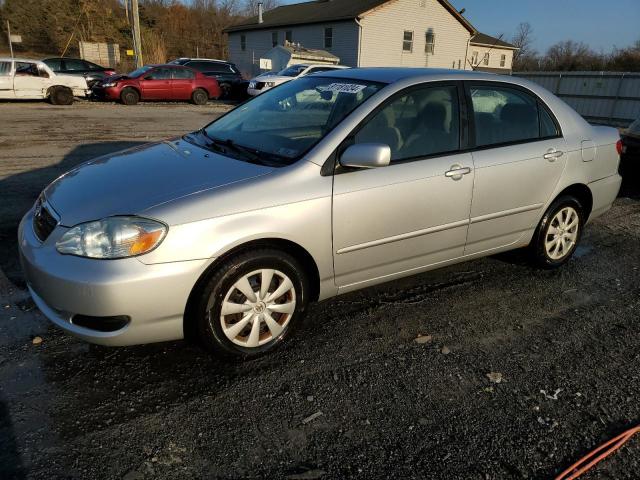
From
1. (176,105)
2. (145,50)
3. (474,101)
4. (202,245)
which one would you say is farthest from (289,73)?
(145,50)

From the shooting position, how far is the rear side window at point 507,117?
3783mm

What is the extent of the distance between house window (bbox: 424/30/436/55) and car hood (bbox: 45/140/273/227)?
33.2 meters

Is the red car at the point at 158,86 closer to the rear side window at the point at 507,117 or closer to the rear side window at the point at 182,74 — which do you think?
the rear side window at the point at 182,74

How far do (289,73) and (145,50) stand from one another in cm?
2455

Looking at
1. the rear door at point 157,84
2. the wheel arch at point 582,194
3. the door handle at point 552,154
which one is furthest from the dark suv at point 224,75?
the door handle at point 552,154

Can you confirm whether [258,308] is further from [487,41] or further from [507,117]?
[487,41]

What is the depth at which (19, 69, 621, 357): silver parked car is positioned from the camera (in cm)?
262

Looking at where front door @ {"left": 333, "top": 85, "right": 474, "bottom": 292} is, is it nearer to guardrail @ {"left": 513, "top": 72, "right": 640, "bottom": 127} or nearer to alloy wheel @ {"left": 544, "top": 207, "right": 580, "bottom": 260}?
alloy wheel @ {"left": 544, "top": 207, "right": 580, "bottom": 260}

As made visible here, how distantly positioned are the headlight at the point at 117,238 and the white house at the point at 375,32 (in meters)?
29.5

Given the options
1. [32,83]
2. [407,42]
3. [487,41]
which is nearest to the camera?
[32,83]

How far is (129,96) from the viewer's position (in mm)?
18062

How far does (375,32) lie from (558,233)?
28848 mm

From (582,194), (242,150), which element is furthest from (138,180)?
(582,194)

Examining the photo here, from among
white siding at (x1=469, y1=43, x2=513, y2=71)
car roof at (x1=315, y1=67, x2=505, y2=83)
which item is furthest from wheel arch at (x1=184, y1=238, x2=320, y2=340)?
white siding at (x1=469, y1=43, x2=513, y2=71)
